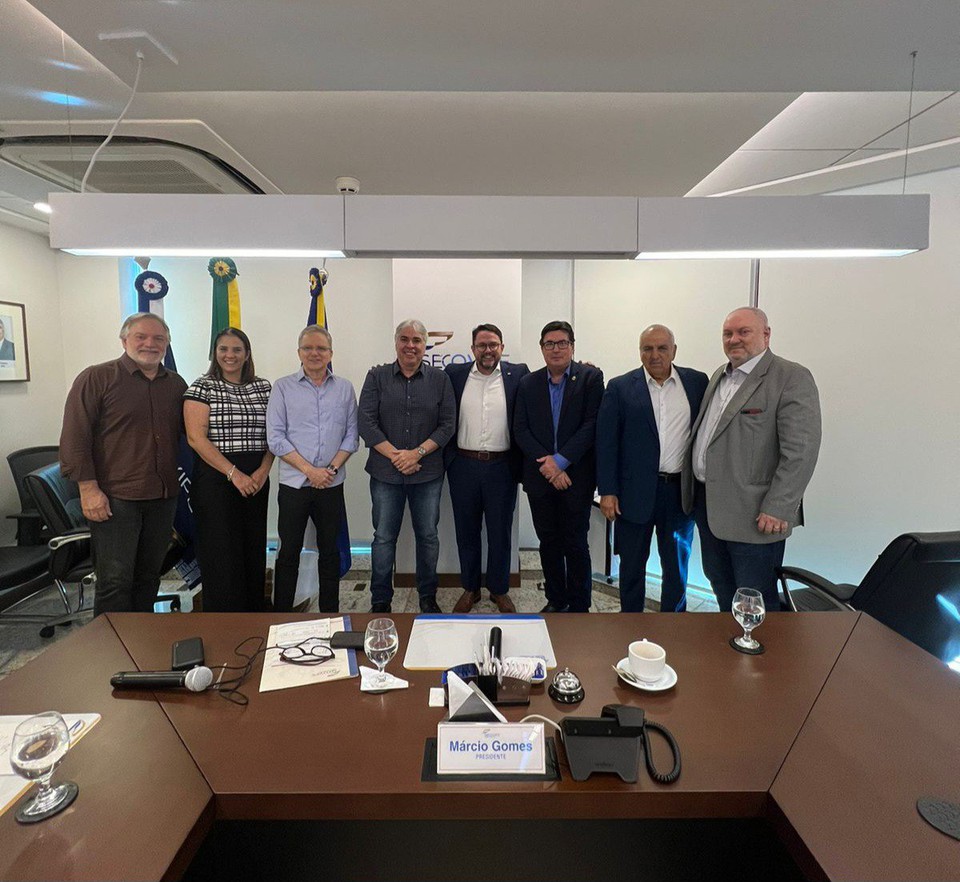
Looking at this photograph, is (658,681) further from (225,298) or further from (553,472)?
(225,298)

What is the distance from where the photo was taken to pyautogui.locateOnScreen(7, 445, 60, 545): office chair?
320 cm

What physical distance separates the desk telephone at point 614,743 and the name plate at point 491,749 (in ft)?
0.21

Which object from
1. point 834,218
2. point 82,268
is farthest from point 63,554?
point 834,218

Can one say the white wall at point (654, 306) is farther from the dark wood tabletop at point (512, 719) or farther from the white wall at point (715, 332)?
the dark wood tabletop at point (512, 719)

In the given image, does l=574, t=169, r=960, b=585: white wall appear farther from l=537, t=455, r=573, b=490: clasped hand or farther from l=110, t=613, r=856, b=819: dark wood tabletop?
l=110, t=613, r=856, b=819: dark wood tabletop

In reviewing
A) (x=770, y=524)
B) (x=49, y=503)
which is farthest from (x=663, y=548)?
(x=49, y=503)

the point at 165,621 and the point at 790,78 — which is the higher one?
the point at 790,78

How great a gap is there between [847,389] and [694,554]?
1.58m

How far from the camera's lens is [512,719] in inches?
42.9

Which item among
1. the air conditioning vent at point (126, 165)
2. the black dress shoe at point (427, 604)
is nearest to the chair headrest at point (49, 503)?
the air conditioning vent at point (126, 165)

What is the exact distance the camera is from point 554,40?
5.48 ft

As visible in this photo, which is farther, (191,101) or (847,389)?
(847,389)

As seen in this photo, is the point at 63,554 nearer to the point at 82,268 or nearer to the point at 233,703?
the point at 233,703

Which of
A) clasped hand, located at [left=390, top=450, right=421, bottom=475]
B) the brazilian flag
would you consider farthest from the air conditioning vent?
clasped hand, located at [left=390, top=450, right=421, bottom=475]
